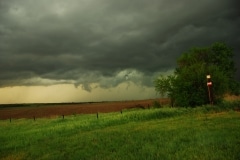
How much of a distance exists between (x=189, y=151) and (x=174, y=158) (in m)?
1.12

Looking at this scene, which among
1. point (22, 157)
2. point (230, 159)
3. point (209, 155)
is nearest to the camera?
point (230, 159)

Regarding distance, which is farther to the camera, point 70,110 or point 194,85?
point 70,110

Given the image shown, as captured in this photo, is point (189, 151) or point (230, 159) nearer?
point (230, 159)

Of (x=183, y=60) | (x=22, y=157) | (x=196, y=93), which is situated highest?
(x=183, y=60)

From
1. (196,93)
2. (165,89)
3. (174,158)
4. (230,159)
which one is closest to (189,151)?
(174,158)

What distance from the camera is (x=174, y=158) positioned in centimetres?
1111

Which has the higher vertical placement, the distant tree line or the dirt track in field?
the distant tree line

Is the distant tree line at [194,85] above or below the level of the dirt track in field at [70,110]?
above

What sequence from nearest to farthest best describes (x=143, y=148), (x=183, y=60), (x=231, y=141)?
(x=231, y=141) < (x=143, y=148) < (x=183, y=60)

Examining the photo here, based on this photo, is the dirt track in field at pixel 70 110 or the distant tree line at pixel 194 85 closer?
the distant tree line at pixel 194 85

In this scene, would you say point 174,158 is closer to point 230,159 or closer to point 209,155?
point 209,155

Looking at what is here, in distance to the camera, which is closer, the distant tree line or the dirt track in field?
the distant tree line

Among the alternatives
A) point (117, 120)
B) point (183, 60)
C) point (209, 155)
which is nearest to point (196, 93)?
point (117, 120)

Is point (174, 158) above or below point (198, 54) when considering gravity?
below
